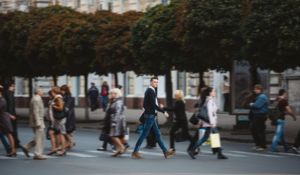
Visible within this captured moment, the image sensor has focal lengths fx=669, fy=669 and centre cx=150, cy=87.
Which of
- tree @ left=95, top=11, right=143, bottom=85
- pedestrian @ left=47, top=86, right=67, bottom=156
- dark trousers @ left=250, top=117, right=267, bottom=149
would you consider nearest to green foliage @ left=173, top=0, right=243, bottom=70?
dark trousers @ left=250, top=117, right=267, bottom=149

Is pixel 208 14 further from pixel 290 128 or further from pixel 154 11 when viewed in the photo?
pixel 290 128

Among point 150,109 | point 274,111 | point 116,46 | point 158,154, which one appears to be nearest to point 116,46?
point 116,46

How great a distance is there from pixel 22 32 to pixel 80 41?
4855mm

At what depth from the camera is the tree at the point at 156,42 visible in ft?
72.1

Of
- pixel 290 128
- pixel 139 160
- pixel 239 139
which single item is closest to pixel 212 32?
pixel 239 139

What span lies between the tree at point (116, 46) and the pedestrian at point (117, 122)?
9.24 meters

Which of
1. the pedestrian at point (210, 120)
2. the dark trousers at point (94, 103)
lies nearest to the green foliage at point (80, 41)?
the dark trousers at point (94, 103)

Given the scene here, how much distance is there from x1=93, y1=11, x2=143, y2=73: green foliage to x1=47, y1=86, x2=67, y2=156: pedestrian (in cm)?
934

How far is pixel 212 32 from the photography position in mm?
19922

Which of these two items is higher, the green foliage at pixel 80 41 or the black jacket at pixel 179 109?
the green foliage at pixel 80 41

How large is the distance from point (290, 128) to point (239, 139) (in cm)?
453

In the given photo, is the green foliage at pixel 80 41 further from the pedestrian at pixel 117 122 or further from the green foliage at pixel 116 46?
the pedestrian at pixel 117 122

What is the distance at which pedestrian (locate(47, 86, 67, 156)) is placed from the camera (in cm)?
1476

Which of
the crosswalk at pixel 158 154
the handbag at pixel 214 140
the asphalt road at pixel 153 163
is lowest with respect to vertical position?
the crosswalk at pixel 158 154
